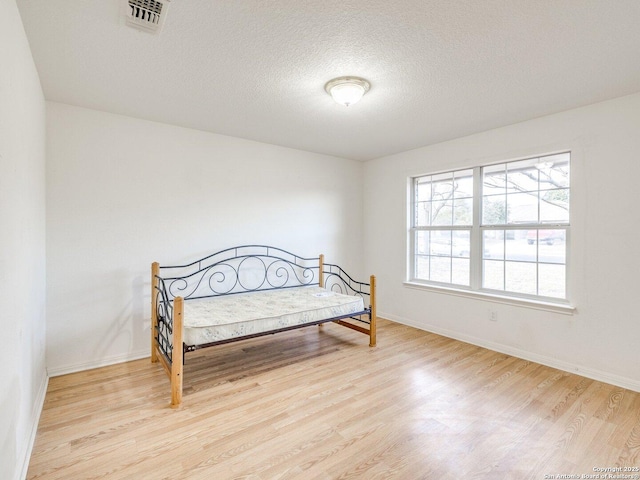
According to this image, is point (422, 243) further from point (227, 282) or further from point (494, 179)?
point (227, 282)

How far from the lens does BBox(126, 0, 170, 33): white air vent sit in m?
1.55

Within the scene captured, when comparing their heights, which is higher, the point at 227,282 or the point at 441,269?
the point at 441,269

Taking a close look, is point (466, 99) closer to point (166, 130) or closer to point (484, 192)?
point (484, 192)

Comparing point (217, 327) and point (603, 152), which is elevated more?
point (603, 152)

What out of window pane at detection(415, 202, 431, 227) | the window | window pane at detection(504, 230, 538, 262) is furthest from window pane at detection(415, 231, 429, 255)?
window pane at detection(504, 230, 538, 262)

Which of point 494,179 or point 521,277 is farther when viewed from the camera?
point 494,179

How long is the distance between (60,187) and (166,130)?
3.54 feet

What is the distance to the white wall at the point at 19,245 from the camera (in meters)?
1.35

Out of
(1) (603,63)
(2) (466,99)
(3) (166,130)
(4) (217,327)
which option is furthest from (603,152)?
(3) (166,130)

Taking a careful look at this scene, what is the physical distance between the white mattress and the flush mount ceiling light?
189cm

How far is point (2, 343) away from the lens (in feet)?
4.35

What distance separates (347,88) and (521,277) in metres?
2.60

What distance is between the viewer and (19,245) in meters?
1.68

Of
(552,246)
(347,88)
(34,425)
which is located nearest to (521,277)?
(552,246)
